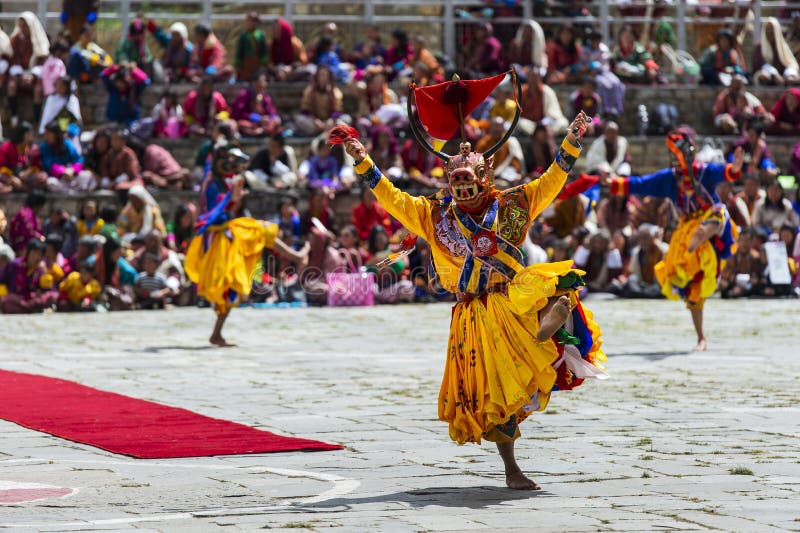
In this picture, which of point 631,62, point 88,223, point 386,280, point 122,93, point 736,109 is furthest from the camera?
point 631,62

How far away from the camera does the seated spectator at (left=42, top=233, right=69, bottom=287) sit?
17.9 metres

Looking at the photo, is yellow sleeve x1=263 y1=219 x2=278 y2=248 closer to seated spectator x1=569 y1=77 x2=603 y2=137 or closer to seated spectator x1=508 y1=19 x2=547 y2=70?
seated spectator x1=569 y1=77 x2=603 y2=137

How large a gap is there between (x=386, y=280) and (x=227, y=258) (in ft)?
17.2

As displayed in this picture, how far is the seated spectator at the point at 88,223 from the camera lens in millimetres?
18625

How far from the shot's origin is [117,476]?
7312mm

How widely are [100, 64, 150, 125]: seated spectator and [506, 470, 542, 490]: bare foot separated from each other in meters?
15.0

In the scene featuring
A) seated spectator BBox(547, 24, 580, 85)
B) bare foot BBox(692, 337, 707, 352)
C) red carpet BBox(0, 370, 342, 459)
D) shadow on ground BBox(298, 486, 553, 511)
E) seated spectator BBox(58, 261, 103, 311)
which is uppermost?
seated spectator BBox(547, 24, 580, 85)

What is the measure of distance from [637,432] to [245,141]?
1306 cm

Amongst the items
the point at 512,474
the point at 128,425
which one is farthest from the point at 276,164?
the point at 512,474

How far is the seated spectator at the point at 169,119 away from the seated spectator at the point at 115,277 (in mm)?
2941

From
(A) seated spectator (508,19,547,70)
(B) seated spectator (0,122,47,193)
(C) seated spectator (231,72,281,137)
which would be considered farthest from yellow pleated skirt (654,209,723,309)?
(A) seated spectator (508,19,547,70)

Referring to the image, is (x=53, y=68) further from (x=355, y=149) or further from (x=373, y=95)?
(x=355, y=149)

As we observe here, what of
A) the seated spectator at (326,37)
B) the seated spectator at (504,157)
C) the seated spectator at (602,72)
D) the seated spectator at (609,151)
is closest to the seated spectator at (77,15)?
the seated spectator at (326,37)

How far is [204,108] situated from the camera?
825 inches
